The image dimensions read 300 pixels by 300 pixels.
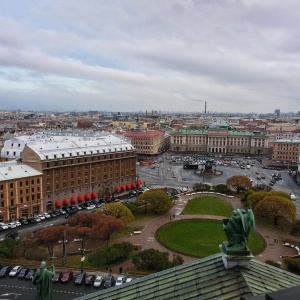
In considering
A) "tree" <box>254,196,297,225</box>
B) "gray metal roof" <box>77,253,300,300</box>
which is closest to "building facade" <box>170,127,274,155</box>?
"tree" <box>254,196,297,225</box>

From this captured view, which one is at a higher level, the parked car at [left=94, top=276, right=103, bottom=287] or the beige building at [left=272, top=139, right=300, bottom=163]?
the beige building at [left=272, top=139, right=300, bottom=163]

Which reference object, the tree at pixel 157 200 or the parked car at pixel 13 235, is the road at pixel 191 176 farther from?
the parked car at pixel 13 235

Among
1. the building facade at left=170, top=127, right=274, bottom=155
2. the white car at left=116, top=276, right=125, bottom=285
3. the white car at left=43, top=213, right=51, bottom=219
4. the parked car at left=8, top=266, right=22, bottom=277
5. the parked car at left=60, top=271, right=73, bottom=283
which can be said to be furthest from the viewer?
the building facade at left=170, top=127, right=274, bottom=155

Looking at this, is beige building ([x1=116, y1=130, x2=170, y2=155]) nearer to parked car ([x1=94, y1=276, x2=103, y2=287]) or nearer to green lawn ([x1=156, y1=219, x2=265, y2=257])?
green lawn ([x1=156, y1=219, x2=265, y2=257])

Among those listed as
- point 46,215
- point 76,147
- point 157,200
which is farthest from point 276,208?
point 76,147

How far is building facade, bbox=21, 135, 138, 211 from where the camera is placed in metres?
75.5

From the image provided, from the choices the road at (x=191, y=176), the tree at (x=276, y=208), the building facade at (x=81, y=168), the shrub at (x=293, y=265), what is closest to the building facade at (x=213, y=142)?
the road at (x=191, y=176)

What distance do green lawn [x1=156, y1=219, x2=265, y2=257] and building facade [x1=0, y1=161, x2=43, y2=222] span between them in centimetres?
2702

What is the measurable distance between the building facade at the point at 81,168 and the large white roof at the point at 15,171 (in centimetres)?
180

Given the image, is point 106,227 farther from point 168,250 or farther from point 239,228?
point 239,228

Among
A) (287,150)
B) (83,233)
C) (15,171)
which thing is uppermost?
(15,171)

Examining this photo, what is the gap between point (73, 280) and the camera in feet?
138

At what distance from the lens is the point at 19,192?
69.1 m

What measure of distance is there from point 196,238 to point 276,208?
51.3 feet
